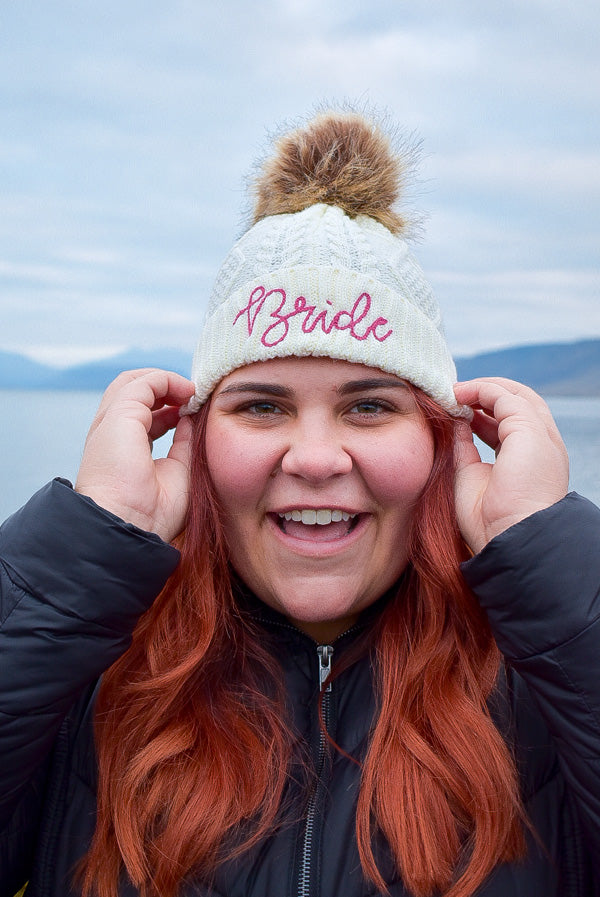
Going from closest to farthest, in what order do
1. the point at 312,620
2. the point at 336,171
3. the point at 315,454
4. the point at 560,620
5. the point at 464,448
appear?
the point at 560,620 < the point at 315,454 < the point at 312,620 < the point at 464,448 < the point at 336,171

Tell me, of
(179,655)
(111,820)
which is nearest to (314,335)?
(179,655)

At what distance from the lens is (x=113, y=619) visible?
157cm

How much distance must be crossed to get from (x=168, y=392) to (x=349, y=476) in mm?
495

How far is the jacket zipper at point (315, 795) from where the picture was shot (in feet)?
5.04

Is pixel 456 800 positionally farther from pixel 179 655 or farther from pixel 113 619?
pixel 113 619

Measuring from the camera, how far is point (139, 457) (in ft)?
5.63

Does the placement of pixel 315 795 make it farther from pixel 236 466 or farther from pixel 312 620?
pixel 236 466

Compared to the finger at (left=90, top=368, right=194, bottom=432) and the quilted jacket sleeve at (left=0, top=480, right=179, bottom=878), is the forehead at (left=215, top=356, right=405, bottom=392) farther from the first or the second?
the quilted jacket sleeve at (left=0, top=480, right=179, bottom=878)

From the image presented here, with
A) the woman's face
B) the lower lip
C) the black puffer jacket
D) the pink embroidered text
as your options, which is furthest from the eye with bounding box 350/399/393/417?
the black puffer jacket

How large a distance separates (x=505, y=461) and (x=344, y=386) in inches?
13.4

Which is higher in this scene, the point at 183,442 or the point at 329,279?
the point at 329,279

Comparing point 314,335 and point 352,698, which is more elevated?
point 314,335

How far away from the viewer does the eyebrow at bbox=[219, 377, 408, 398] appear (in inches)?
66.2

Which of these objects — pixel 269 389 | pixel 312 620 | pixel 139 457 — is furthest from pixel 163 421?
pixel 312 620
